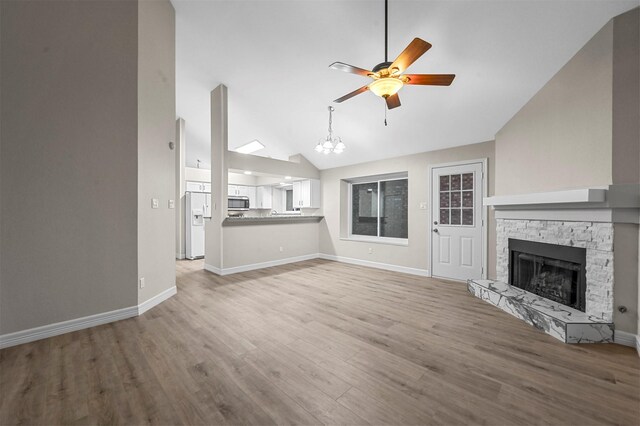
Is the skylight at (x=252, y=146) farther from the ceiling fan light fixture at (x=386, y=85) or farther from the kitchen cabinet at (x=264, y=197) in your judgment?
the ceiling fan light fixture at (x=386, y=85)

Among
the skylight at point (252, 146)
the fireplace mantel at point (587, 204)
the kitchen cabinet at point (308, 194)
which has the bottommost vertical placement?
the fireplace mantel at point (587, 204)

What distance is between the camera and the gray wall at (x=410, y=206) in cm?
434

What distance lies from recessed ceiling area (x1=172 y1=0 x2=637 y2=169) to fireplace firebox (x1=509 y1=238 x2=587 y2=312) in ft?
6.39

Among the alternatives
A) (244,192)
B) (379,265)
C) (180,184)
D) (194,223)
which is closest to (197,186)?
(180,184)

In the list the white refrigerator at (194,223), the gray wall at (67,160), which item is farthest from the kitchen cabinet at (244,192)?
the gray wall at (67,160)

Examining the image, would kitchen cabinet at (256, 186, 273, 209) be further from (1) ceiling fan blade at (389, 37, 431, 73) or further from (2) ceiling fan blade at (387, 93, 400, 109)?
(1) ceiling fan blade at (389, 37, 431, 73)

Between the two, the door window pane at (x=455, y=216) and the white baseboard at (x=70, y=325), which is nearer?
the white baseboard at (x=70, y=325)

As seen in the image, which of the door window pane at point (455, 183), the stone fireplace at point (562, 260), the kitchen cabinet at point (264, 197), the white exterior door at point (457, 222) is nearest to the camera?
the stone fireplace at point (562, 260)

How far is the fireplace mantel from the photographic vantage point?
2238 millimetres

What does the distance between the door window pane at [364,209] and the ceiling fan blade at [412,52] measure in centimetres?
422

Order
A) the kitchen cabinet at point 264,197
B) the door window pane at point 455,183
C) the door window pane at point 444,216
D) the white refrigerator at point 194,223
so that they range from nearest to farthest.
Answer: the door window pane at point 455,183 < the door window pane at point 444,216 < the white refrigerator at point 194,223 < the kitchen cabinet at point 264,197

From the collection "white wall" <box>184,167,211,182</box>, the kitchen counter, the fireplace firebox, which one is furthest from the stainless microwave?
the fireplace firebox

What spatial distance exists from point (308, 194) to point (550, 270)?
5.04 meters

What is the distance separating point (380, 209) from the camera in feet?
19.8
